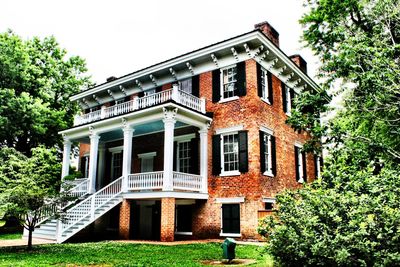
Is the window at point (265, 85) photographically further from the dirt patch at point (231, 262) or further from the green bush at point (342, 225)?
the green bush at point (342, 225)

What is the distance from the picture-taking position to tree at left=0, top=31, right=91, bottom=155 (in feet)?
71.9

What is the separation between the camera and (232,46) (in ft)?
52.1

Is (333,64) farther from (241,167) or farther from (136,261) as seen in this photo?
(136,261)

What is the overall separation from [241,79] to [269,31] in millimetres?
4002

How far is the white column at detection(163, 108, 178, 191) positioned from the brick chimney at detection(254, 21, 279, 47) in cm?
719

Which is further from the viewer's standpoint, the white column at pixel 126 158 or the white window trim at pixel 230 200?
the white column at pixel 126 158

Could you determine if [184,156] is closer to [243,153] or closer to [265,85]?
[243,153]

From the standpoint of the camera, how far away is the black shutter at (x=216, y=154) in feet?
52.2

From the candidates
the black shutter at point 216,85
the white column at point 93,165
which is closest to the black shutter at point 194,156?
the black shutter at point 216,85

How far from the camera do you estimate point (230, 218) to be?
1511 centimetres

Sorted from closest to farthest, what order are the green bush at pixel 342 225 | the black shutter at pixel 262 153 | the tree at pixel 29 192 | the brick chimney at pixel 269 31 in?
the green bush at pixel 342 225
the tree at pixel 29 192
the black shutter at pixel 262 153
the brick chimney at pixel 269 31

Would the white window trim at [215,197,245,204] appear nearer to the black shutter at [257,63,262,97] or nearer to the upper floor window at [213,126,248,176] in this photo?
the upper floor window at [213,126,248,176]

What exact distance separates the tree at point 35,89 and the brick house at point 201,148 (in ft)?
17.1

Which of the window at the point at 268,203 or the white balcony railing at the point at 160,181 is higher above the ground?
the white balcony railing at the point at 160,181
